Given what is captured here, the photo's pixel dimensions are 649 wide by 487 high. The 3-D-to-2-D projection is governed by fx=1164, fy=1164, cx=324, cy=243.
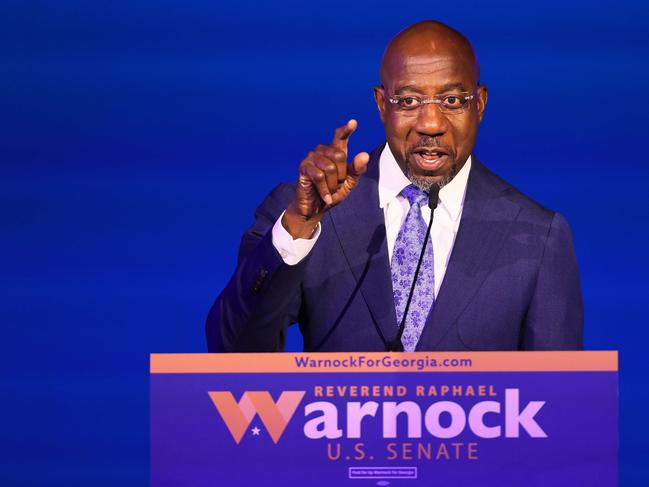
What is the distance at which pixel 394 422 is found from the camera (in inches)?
56.0

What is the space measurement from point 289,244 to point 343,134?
0.72ft

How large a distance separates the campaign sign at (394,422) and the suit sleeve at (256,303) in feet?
0.89

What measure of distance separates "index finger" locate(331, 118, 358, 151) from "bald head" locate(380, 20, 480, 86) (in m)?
0.40

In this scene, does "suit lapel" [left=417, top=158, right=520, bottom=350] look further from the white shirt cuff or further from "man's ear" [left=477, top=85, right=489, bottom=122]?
the white shirt cuff

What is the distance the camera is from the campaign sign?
1.41m

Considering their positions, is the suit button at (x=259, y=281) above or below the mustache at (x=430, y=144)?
below

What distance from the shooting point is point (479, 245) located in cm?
190

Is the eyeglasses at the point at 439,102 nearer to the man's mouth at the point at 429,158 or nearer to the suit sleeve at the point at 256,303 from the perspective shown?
the man's mouth at the point at 429,158

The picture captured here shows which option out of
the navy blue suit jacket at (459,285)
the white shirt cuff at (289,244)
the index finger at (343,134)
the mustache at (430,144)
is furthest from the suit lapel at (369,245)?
the index finger at (343,134)

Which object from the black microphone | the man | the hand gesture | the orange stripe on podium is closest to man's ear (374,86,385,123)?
the man

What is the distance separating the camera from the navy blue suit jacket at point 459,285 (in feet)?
6.07

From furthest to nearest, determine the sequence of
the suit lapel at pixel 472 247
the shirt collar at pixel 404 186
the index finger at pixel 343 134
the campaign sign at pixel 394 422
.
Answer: the shirt collar at pixel 404 186 → the suit lapel at pixel 472 247 → the index finger at pixel 343 134 → the campaign sign at pixel 394 422

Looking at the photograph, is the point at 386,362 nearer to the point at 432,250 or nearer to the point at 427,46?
the point at 432,250

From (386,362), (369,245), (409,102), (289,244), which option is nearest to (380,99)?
(409,102)
